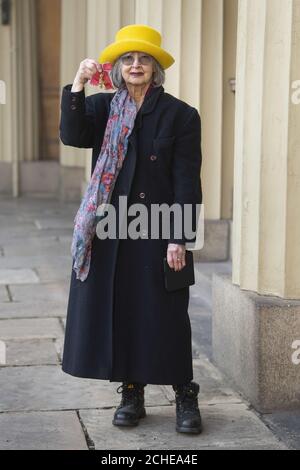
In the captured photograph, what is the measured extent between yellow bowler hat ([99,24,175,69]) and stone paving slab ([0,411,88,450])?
1626 millimetres

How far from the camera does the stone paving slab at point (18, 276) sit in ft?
25.9

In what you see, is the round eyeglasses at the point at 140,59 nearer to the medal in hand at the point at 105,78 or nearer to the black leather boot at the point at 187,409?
the medal in hand at the point at 105,78

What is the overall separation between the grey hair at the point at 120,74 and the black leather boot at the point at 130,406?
135 centimetres

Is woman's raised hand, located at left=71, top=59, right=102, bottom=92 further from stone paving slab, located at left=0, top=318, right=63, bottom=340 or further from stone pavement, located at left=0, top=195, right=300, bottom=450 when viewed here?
stone paving slab, located at left=0, top=318, right=63, bottom=340

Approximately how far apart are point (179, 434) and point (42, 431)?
601 millimetres

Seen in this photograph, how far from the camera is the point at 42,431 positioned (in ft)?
14.9

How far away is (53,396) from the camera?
5.07 m

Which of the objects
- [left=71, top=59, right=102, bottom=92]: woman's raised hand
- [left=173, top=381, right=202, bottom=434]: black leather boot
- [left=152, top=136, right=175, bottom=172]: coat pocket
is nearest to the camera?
[left=71, top=59, right=102, bottom=92]: woman's raised hand

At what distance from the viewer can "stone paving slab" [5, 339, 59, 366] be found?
5.70 metres

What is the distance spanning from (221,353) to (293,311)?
79 cm

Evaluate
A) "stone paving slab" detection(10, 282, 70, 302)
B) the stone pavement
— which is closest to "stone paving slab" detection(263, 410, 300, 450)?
the stone pavement

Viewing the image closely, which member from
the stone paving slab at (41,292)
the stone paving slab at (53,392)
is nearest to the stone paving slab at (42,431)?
the stone paving slab at (53,392)

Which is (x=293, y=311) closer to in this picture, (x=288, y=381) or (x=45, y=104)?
(x=288, y=381)

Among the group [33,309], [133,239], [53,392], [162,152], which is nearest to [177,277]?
[133,239]
